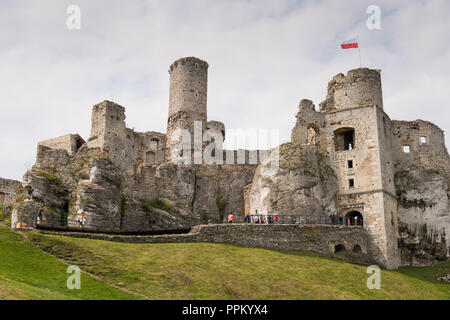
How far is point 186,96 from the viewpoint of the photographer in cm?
5800

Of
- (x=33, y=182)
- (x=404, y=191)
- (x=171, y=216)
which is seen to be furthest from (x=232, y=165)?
(x=33, y=182)

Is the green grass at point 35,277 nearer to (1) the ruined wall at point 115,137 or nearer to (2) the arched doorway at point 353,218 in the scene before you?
(1) the ruined wall at point 115,137

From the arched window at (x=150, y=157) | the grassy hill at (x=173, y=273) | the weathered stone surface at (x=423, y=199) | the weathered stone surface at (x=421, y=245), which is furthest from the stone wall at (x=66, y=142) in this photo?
the weathered stone surface at (x=421, y=245)

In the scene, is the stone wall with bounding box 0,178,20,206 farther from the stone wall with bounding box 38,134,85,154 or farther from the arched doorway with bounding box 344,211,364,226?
the arched doorway with bounding box 344,211,364,226

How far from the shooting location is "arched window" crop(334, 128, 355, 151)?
53850 millimetres

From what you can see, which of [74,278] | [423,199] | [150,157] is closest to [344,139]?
[423,199]

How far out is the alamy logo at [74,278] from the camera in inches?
952

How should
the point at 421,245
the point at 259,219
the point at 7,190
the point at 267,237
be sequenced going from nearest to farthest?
the point at 267,237
the point at 259,219
the point at 421,245
the point at 7,190

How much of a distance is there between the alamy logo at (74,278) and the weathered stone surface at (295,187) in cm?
2316

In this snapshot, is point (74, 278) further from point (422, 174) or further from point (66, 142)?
point (422, 174)

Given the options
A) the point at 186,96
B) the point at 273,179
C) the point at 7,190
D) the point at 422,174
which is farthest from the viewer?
the point at 7,190

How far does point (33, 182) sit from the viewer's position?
39.8 meters

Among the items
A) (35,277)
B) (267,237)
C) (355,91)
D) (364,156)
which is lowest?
(35,277)

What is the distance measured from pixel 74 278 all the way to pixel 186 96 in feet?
117
